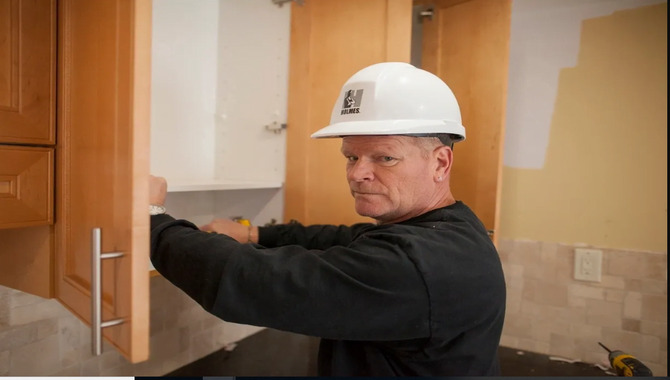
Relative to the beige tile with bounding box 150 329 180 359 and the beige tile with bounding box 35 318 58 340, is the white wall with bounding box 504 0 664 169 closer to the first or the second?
the beige tile with bounding box 150 329 180 359

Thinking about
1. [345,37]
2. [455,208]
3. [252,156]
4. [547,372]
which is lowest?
[547,372]

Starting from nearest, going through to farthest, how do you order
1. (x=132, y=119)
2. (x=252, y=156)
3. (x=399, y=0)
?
(x=132, y=119) → (x=399, y=0) → (x=252, y=156)

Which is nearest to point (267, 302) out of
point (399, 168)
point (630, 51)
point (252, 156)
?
point (399, 168)

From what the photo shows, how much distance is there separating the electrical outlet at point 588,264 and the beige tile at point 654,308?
0.58 feet

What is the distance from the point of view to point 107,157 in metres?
0.76

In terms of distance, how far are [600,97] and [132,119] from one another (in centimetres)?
182

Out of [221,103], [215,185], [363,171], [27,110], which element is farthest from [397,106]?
[221,103]

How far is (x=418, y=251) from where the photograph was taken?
791 mm

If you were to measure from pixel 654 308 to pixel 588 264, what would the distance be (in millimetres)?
276

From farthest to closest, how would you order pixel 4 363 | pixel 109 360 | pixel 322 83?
pixel 322 83 → pixel 109 360 → pixel 4 363

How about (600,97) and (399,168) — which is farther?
(600,97)

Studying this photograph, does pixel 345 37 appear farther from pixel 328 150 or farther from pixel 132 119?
pixel 132 119

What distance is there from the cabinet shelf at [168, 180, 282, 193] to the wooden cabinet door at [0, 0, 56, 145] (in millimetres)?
372

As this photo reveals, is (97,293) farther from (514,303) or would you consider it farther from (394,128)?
(514,303)
